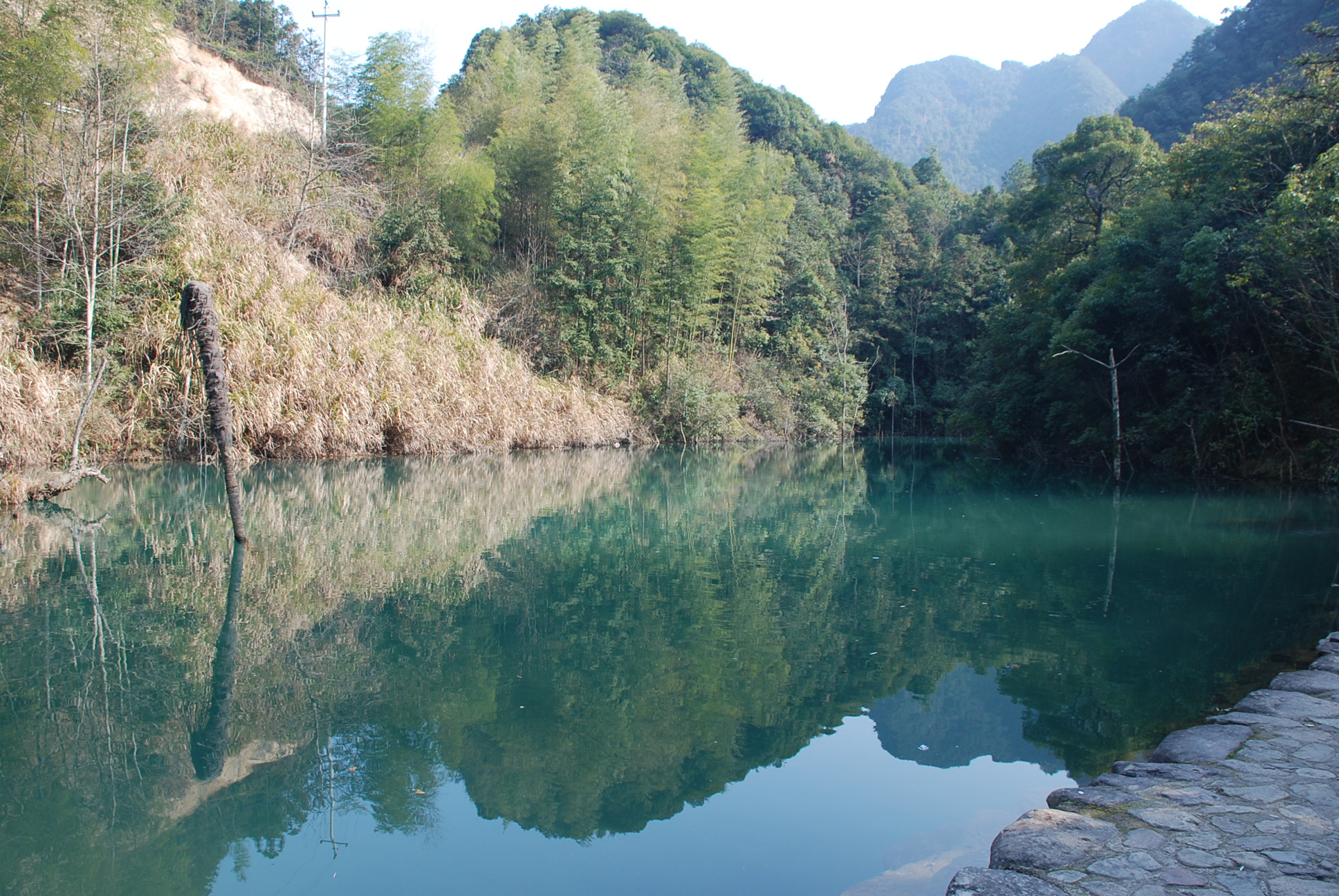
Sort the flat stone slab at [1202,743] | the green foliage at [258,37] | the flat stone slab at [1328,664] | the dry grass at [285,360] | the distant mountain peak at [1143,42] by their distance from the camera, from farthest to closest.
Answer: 1. the distant mountain peak at [1143,42]
2. the green foliage at [258,37]
3. the dry grass at [285,360]
4. the flat stone slab at [1328,664]
5. the flat stone slab at [1202,743]

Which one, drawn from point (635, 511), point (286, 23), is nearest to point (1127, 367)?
point (635, 511)

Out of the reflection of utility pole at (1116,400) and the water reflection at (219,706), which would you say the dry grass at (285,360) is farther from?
the reflection of utility pole at (1116,400)

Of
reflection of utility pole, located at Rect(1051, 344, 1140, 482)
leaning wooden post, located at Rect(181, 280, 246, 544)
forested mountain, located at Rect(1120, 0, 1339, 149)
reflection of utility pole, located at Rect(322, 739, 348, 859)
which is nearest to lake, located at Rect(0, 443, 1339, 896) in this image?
reflection of utility pole, located at Rect(322, 739, 348, 859)

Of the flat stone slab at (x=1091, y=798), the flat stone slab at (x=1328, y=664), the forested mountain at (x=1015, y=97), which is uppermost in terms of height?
the forested mountain at (x=1015, y=97)

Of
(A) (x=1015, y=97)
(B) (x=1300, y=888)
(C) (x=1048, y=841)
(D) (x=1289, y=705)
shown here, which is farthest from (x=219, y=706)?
(A) (x=1015, y=97)

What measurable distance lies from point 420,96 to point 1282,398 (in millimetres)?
19480

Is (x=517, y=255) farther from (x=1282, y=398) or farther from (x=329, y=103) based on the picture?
(x=1282, y=398)

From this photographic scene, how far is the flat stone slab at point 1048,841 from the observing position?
2.17 meters

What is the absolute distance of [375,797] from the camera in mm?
2871

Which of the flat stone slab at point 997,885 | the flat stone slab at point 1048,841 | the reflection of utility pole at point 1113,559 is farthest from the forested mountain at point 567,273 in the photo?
the flat stone slab at point 997,885

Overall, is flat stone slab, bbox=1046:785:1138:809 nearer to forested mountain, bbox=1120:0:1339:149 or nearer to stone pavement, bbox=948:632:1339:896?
stone pavement, bbox=948:632:1339:896

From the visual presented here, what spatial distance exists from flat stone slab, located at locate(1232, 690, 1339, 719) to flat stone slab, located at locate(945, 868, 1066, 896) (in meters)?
1.84

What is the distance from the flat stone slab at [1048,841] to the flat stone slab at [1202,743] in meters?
0.74

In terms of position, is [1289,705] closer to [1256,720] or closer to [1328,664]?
[1256,720]
